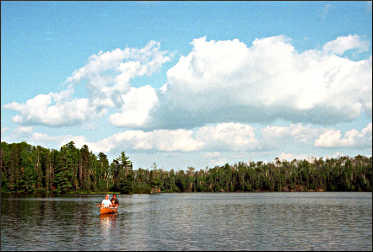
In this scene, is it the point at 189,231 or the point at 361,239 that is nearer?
the point at 361,239

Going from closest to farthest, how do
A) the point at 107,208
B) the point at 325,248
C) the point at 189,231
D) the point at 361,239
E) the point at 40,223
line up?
the point at 325,248 < the point at 361,239 < the point at 189,231 < the point at 40,223 < the point at 107,208

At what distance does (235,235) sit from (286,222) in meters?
14.7

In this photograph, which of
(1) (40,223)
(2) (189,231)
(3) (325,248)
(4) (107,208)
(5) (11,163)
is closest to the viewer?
(3) (325,248)

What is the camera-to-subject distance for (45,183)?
16938 cm

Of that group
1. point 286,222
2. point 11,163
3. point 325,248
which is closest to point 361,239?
point 325,248

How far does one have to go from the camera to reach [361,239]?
119 ft

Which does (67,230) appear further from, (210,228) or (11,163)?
(11,163)

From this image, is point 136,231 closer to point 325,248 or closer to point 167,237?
point 167,237

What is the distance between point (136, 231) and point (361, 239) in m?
22.5

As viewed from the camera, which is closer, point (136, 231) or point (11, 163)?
point (136, 231)

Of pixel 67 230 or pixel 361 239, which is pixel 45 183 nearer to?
pixel 67 230

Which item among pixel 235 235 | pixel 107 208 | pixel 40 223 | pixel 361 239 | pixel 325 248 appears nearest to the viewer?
pixel 325 248

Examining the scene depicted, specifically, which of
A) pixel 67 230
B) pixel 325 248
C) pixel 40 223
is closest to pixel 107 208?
pixel 40 223

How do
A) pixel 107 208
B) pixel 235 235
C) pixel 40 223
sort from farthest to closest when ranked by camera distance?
pixel 107 208
pixel 40 223
pixel 235 235
